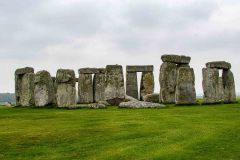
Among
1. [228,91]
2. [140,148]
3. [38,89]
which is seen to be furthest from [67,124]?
[228,91]

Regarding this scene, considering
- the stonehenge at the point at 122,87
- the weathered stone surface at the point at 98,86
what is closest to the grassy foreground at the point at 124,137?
the stonehenge at the point at 122,87

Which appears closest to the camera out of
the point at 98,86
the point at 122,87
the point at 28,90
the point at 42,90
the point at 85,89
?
the point at 42,90

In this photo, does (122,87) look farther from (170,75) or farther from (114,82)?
(170,75)

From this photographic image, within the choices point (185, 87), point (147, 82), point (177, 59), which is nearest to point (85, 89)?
point (147, 82)

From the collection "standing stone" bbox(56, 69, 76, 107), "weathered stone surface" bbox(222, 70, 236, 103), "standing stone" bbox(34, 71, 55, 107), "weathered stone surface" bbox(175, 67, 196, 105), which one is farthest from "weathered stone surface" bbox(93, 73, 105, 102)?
"weathered stone surface" bbox(222, 70, 236, 103)

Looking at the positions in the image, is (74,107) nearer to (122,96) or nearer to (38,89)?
(38,89)

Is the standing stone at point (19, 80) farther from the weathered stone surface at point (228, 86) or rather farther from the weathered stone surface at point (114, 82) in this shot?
the weathered stone surface at point (228, 86)

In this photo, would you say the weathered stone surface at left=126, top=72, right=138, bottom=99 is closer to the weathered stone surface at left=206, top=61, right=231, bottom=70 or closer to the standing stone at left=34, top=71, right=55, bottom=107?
the weathered stone surface at left=206, top=61, right=231, bottom=70

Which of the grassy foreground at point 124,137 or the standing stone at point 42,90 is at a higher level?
the standing stone at point 42,90

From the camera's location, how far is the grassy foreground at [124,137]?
51.9 feet

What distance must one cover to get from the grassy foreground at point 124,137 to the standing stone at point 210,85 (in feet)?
33.8

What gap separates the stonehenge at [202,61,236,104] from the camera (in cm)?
3649

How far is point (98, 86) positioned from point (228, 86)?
13131 millimetres

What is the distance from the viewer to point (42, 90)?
121 feet
